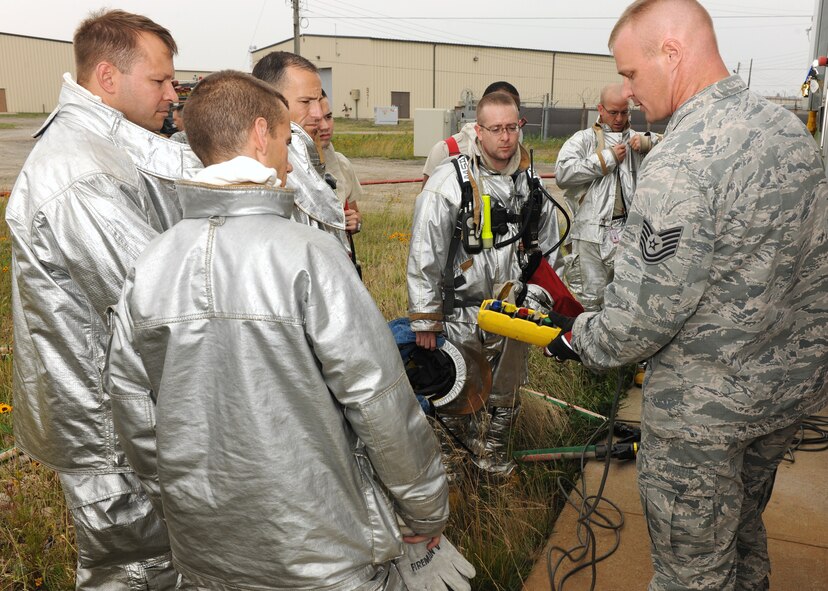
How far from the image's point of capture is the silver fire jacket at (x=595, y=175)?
5.54 metres

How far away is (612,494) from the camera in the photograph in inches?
147

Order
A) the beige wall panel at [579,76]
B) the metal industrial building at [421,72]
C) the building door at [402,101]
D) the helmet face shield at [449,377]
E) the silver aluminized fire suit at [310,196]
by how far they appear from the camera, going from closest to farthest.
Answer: the silver aluminized fire suit at [310,196], the helmet face shield at [449,377], the metal industrial building at [421,72], the building door at [402,101], the beige wall panel at [579,76]

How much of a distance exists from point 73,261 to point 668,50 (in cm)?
201

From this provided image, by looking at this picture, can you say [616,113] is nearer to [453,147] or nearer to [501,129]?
[453,147]

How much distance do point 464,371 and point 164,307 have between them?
2.31 metres

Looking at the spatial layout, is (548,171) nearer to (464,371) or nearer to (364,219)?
(364,219)

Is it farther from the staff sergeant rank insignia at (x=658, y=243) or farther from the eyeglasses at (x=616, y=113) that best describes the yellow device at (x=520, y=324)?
the eyeglasses at (x=616, y=113)

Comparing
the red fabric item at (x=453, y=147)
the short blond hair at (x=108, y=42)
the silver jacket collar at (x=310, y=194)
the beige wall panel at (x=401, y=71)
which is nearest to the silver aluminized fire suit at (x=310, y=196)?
the silver jacket collar at (x=310, y=194)

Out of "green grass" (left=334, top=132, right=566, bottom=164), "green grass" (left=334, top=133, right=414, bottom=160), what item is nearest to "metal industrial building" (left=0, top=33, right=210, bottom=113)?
"green grass" (left=334, top=133, right=414, bottom=160)

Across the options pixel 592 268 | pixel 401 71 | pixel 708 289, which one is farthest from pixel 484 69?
pixel 708 289

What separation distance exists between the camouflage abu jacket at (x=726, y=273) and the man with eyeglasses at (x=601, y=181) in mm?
3279

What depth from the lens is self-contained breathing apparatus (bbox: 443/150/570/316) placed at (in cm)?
388

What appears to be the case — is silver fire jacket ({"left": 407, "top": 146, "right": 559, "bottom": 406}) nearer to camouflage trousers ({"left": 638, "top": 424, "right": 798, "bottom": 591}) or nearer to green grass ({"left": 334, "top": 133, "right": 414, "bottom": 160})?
camouflage trousers ({"left": 638, "top": 424, "right": 798, "bottom": 591})

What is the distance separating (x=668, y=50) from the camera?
2.23 m
